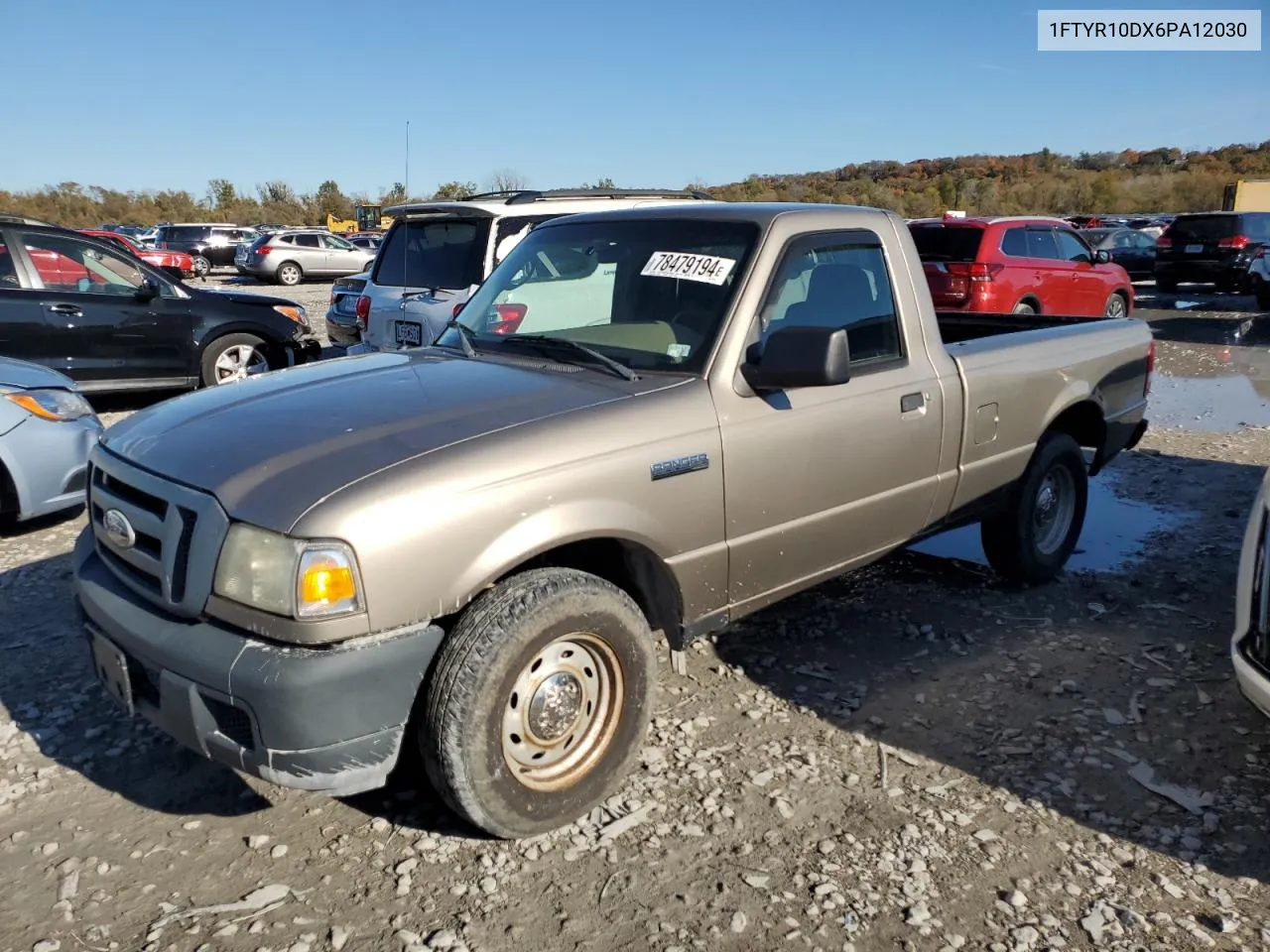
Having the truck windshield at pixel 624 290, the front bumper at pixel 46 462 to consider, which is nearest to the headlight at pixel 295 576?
the truck windshield at pixel 624 290

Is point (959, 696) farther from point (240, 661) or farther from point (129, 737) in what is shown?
point (129, 737)

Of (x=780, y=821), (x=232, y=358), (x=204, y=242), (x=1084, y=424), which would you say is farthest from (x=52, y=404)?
(x=204, y=242)

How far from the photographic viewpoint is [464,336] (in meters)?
4.01

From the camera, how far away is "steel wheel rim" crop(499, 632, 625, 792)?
295 centimetres

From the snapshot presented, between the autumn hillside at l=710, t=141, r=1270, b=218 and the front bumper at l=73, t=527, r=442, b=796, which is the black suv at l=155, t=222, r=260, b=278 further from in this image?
the front bumper at l=73, t=527, r=442, b=796

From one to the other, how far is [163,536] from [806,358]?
2.02 m

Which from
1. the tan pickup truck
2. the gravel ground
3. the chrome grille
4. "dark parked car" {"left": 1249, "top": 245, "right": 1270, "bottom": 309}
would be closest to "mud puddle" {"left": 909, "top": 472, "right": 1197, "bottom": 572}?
the gravel ground

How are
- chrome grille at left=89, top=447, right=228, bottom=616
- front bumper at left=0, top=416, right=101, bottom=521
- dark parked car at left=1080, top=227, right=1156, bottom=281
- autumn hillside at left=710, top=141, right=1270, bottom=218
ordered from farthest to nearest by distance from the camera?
autumn hillside at left=710, top=141, right=1270, bottom=218 < dark parked car at left=1080, top=227, right=1156, bottom=281 < front bumper at left=0, top=416, right=101, bottom=521 < chrome grille at left=89, top=447, right=228, bottom=616

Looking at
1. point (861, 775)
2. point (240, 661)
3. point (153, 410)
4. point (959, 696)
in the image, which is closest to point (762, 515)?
point (861, 775)

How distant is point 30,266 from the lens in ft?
28.2

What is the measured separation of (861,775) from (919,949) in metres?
0.84

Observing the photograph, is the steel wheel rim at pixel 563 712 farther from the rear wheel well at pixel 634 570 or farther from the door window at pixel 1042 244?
the door window at pixel 1042 244

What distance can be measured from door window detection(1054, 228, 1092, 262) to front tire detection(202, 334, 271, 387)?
1000 centimetres

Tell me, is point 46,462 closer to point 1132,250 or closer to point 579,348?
point 579,348
